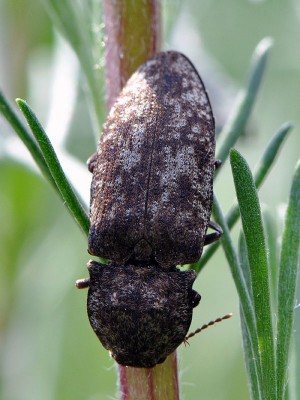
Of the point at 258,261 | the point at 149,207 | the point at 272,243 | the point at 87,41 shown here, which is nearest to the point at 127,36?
the point at 87,41

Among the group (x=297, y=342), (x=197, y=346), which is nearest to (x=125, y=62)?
(x=297, y=342)

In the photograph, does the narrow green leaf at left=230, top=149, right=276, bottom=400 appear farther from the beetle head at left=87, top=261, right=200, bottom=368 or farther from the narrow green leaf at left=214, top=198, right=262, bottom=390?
the beetle head at left=87, top=261, right=200, bottom=368

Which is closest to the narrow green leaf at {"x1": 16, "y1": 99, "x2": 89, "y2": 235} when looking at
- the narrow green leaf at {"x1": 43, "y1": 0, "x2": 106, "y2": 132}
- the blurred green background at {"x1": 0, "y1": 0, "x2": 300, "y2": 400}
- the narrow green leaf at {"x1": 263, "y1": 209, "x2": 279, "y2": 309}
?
the narrow green leaf at {"x1": 43, "y1": 0, "x2": 106, "y2": 132}

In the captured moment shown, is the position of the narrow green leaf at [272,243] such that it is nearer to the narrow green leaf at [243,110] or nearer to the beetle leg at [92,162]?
the narrow green leaf at [243,110]

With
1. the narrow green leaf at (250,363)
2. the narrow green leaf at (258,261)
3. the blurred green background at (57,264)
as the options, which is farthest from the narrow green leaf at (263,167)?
the blurred green background at (57,264)

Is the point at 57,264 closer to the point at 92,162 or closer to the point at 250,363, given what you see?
the point at 92,162

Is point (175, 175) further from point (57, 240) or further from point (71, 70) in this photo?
point (57, 240)
